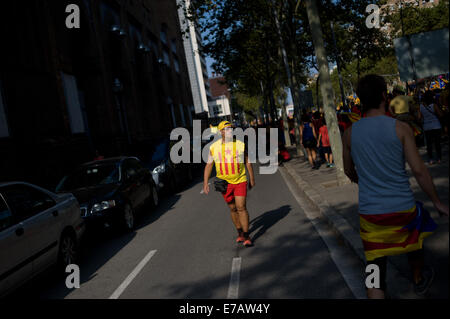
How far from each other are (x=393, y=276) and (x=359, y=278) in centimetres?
45

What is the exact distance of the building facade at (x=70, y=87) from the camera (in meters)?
14.4

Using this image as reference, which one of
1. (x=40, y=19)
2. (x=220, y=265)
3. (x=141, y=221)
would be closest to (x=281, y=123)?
(x=40, y=19)

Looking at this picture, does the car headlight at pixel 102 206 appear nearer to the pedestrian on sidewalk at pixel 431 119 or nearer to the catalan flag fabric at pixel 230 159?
the catalan flag fabric at pixel 230 159

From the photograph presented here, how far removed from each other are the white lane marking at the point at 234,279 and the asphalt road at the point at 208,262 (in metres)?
0.01

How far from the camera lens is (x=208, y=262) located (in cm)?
608

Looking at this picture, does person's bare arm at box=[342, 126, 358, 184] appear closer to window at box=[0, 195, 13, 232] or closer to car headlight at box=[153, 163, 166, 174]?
window at box=[0, 195, 13, 232]

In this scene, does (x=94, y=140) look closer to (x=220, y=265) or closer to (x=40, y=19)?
(x=40, y=19)

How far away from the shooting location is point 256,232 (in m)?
7.49

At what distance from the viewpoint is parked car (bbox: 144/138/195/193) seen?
44.8 ft

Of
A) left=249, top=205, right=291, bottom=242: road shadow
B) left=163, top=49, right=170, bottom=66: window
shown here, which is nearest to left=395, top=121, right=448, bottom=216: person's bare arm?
left=249, top=205, right=291, bottom=242: road shadow

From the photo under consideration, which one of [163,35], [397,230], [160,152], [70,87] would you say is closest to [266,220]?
[397,230]

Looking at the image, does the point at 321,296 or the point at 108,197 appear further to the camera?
the point at 108,197

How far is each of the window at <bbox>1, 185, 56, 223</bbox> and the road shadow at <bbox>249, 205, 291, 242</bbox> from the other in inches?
129
